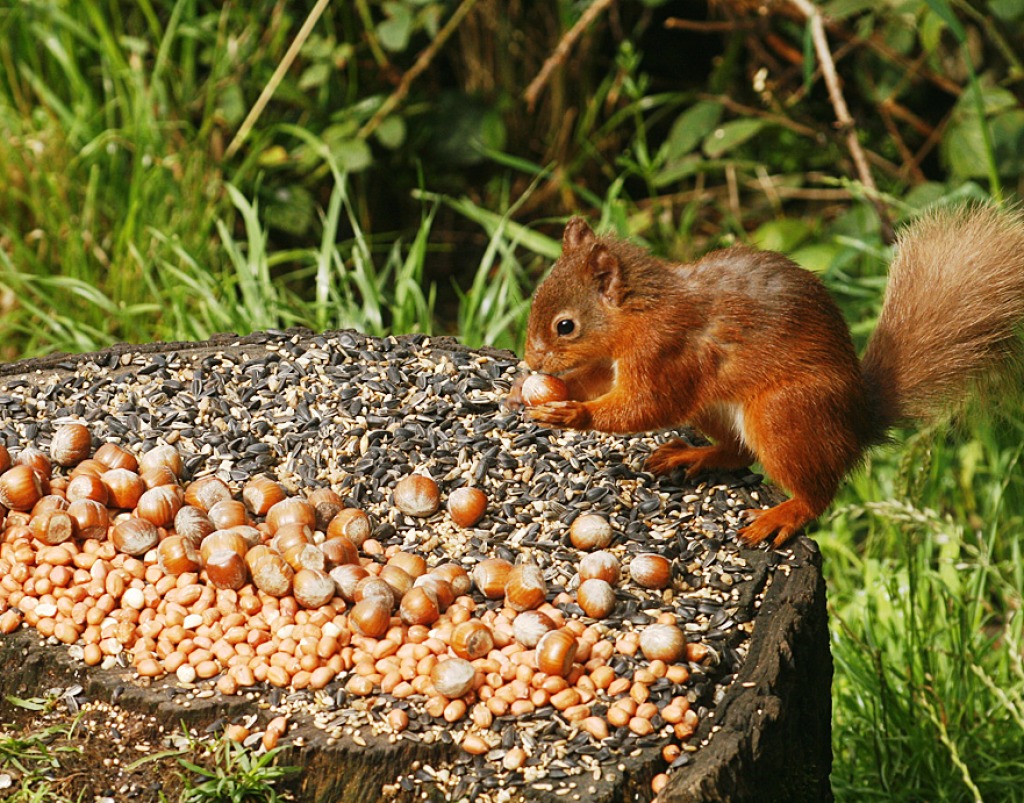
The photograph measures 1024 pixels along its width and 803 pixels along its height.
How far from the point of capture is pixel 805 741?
2133mm

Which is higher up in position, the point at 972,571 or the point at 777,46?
the point at 777,46

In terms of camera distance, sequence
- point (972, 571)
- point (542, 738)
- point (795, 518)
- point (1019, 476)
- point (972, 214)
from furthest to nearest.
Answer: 1. point (1019, 476)
2. point (972, 571)
3. point (972, 214)
4. point (795, 518)
5. point (542, 738)

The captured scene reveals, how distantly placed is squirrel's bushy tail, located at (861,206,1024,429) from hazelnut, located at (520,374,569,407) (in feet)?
2.12

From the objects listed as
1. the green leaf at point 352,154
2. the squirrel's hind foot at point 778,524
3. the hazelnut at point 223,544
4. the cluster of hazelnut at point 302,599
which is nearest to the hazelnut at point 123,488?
the cluster of hazelnut at point 302,599

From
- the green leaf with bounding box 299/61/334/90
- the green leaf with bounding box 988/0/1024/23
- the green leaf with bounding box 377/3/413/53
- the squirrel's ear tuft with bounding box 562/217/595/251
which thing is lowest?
the green leaf with bounding box 299/61/334/90

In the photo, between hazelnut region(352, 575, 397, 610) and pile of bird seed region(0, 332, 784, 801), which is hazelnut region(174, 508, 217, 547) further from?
hazelnut region(352, 575, 397, 610)

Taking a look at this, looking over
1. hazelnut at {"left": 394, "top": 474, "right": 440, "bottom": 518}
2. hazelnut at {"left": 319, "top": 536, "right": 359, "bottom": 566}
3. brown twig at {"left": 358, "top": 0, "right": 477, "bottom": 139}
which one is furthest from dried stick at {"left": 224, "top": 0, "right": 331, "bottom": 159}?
hazelnut at {"left": 319, "top": 536, "right": 359, "bottom": 566}

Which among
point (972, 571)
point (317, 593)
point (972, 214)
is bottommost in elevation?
point (972, 571)

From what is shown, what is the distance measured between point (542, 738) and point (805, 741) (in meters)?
0.52

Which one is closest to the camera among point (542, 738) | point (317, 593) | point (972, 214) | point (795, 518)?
point (542, 738)

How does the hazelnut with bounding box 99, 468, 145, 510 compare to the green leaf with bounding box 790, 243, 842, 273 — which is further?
the green leaf with bounding box 790, 243, 842, 273

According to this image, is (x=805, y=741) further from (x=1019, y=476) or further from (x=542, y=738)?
(x=1019, y=476)

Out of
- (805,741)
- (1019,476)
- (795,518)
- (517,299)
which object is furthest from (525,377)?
(1019,476)

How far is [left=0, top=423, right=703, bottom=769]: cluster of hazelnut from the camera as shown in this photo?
1.98 meters
